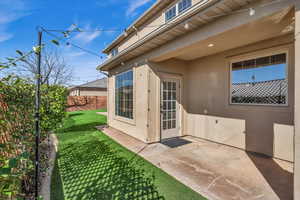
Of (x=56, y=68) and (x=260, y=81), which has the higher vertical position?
(x=56, y=68)

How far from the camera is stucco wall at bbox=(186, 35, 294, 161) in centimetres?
336

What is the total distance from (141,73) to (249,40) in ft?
10.8

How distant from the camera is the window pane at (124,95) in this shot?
5.70m

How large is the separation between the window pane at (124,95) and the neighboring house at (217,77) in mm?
42

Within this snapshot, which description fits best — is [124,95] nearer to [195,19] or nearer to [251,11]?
[195,19]

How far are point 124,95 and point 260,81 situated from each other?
488 cm

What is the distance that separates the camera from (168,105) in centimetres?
521

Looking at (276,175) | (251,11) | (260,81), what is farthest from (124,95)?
(276,175)

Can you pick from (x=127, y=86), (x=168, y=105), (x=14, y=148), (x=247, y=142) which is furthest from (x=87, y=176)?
(x=247, y=142)

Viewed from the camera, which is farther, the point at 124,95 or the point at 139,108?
the point at 124,95

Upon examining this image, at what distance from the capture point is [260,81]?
12.8 ft

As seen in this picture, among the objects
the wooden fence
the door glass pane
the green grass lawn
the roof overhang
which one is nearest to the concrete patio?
the green grass lawn

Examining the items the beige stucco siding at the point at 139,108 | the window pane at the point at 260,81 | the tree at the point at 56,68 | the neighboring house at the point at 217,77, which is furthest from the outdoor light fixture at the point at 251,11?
the tree at the point at 56,68

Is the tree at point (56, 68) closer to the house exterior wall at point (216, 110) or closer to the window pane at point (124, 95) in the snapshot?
the window pane at point (124, 95)
